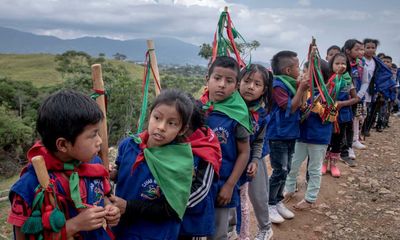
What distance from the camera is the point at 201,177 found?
2018mm

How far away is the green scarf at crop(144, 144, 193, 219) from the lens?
1799mm

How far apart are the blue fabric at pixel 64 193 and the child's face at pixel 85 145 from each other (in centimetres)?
12

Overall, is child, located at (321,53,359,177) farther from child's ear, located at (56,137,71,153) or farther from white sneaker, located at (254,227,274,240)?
child's ear, located at (56,137,71,153)

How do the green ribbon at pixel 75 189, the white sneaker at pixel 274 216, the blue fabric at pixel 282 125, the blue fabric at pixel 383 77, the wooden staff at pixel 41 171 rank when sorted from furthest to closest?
the blue fabric at pixel 383 77 → the white sneaker at pixel 274 216 → the blue fabric at pixel 282 125 → the green ribbon at pixel 75 189 → the wooden staff at pixel 41 171

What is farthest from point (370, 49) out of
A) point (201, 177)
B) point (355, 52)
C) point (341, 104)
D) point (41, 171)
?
point (41, 171)

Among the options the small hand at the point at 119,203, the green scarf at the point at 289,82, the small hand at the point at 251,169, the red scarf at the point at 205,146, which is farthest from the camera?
the green scarf at the point at 289,82

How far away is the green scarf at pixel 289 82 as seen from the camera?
133 inches

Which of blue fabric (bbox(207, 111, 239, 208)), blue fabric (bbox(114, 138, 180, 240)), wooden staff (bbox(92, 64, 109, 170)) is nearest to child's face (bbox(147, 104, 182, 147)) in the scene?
blue fabric (bbox(114, 138, 180, 240))

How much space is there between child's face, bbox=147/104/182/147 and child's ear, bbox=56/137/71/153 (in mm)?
485

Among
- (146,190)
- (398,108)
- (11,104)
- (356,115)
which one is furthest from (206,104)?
(11,104)

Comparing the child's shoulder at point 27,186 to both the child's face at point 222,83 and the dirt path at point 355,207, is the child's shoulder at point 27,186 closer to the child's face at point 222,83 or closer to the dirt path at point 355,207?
the child's face at point 222,83

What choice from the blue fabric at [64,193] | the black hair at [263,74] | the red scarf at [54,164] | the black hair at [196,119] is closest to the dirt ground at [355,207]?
the black hair at [263,74]

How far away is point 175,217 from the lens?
74.8 inches

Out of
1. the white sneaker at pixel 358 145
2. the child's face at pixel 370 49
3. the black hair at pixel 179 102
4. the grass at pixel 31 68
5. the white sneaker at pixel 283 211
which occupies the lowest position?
the grass at pixel 31 68
